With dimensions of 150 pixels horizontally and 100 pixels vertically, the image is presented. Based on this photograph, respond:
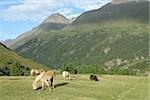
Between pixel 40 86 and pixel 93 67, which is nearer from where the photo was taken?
pixel 40 86

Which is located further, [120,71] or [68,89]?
[120,71]

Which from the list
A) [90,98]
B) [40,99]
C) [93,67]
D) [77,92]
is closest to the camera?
[40,99]

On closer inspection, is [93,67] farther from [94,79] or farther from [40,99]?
[40,99]

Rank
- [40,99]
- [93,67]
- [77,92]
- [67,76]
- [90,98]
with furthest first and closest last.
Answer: [93,67], [67,76], [77,92], [90,98], [40,99]

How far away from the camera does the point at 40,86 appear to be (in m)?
45.9

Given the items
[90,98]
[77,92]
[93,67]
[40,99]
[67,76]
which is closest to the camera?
[40,99]

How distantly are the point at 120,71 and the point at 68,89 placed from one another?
426 feet

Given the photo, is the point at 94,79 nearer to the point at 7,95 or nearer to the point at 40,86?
the point at 40,86

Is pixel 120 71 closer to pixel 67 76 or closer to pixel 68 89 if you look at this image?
pixel 67 76

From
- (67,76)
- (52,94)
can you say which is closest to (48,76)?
(52,94)

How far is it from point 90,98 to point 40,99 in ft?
20.6

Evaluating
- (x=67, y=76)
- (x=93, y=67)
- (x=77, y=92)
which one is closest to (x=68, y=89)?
(x=77, y=92)

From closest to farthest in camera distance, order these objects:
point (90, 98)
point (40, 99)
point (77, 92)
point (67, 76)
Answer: point (40, 99), point (90, 98), point (77, 92), point (67, 76)

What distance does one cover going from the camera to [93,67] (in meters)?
168
